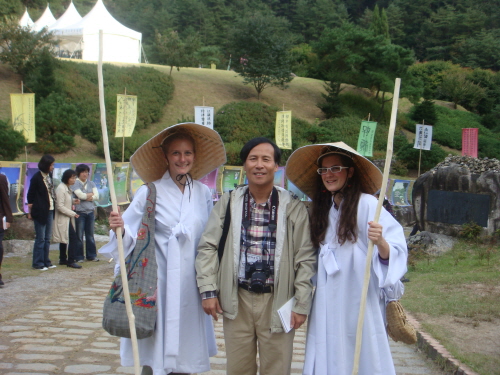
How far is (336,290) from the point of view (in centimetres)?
254

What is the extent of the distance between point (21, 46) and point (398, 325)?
22135 millimetres

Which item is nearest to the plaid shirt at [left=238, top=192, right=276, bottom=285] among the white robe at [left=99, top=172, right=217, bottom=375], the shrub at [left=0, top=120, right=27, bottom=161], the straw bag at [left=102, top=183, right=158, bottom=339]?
the white robe at [left=99, top=172, right=217, bottom=375]

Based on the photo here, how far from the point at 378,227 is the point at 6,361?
9.82 feet

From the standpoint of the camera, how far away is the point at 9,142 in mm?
11719

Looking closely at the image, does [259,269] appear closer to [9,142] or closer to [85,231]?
A: [85,231]

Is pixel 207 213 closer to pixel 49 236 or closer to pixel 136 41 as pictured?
pixel 49 236

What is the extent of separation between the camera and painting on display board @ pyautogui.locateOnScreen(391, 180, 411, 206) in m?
16.6

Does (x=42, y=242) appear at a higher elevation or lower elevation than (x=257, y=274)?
lower

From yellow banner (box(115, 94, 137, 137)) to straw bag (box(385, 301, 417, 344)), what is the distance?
11571mm

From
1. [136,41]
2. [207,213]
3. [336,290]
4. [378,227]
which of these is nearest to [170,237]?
[207,213]

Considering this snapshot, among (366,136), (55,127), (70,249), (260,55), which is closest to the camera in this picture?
(70,249)

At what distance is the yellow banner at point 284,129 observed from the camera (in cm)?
1748

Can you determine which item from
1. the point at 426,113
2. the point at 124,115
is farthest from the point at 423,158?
the point at 124,115

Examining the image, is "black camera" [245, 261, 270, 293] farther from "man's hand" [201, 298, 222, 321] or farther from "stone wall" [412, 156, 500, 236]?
"stone wall" [412, 156, 500, 236]
